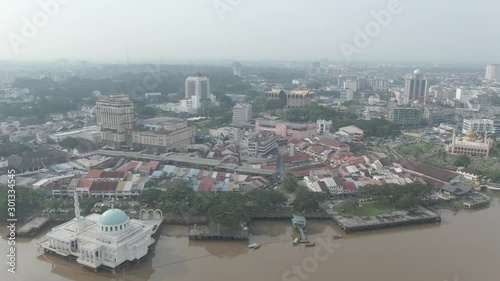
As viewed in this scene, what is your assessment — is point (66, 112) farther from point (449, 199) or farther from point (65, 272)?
point (449, 199)

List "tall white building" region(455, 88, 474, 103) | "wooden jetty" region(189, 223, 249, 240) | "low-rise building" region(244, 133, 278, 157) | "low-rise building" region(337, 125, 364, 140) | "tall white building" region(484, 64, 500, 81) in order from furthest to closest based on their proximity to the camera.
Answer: "tall white building" region(484, 64, 500, 81), "tall white building" region(455, 88, 474, 103), "low-rise building" region(337, 125, 364, 140), "low-rise building" region(244, 133, 278, 157), "wooden jetty" region(189, 223, 249, 240)

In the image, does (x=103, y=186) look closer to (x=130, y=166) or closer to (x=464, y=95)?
(x=130, y=166)

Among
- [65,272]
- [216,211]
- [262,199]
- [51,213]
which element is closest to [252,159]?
[262,199]

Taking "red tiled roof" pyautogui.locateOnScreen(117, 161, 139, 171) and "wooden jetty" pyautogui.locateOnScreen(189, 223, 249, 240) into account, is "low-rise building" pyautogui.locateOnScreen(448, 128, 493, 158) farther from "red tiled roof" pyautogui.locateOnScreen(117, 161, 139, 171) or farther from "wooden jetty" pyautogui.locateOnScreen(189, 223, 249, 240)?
"red tiled roof" pyautogui.locateOnScreen(117, 161, 139, 171)

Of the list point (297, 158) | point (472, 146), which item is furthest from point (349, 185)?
point (472, 146)

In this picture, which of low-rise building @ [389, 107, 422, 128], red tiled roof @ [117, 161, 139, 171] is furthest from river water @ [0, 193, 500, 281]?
low-rise building @ [389, 107, 422, 128]
